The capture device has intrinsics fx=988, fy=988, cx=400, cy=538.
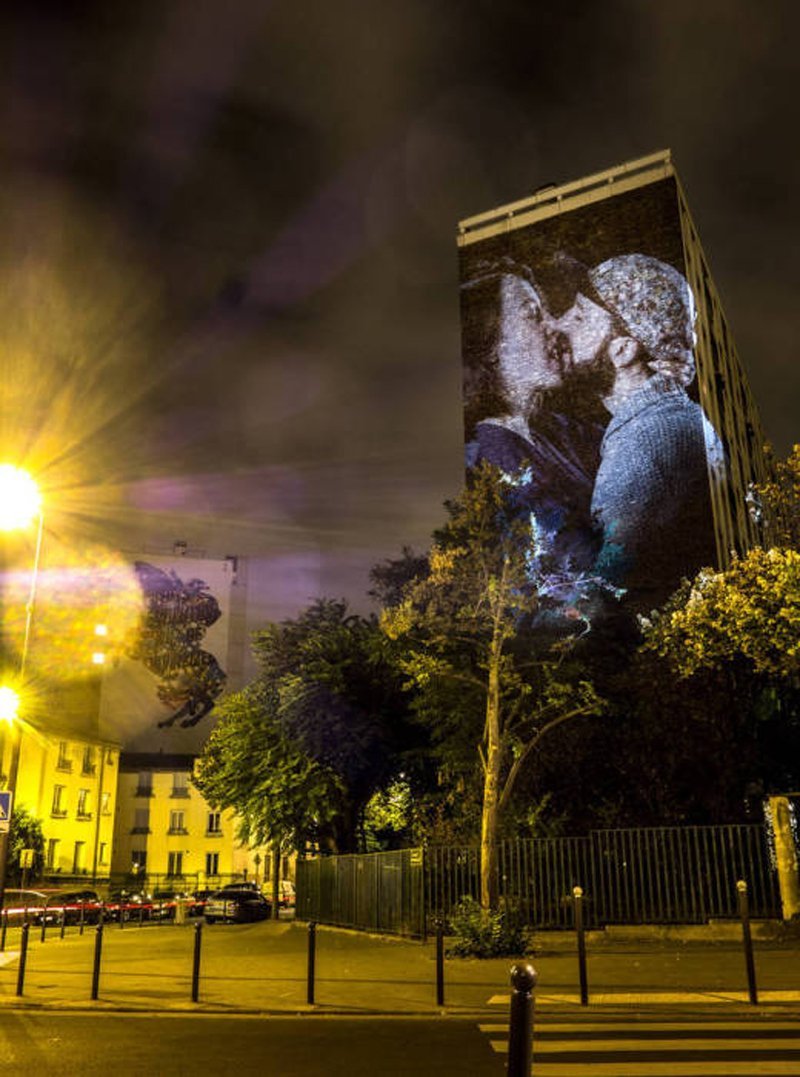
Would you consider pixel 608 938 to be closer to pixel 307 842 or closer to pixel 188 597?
pixel 307 842

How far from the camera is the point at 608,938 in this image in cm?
1853

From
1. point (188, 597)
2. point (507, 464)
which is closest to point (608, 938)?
point (507, 464)

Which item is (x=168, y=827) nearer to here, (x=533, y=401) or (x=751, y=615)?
(x=533, y=401)

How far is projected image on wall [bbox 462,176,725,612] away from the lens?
124 feet

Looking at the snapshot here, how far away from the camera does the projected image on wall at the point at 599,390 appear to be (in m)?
37.9

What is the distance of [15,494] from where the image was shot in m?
16.8

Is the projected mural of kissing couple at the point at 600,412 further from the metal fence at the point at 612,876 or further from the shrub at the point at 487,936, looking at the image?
the shrub at the point at 487,936

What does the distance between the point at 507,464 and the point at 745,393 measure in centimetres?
1960

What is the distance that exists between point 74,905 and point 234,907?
5.62m

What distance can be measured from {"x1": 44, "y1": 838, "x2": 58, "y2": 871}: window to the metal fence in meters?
36.6

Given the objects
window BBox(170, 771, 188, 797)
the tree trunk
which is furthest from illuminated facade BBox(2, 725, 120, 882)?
the tree trunk

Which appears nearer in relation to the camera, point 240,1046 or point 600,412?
point 240,1046

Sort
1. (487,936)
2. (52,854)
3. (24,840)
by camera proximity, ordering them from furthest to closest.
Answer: (52,854) < (24,840) < (487,936)

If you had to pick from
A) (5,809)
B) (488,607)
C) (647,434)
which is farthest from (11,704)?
(647,434)
